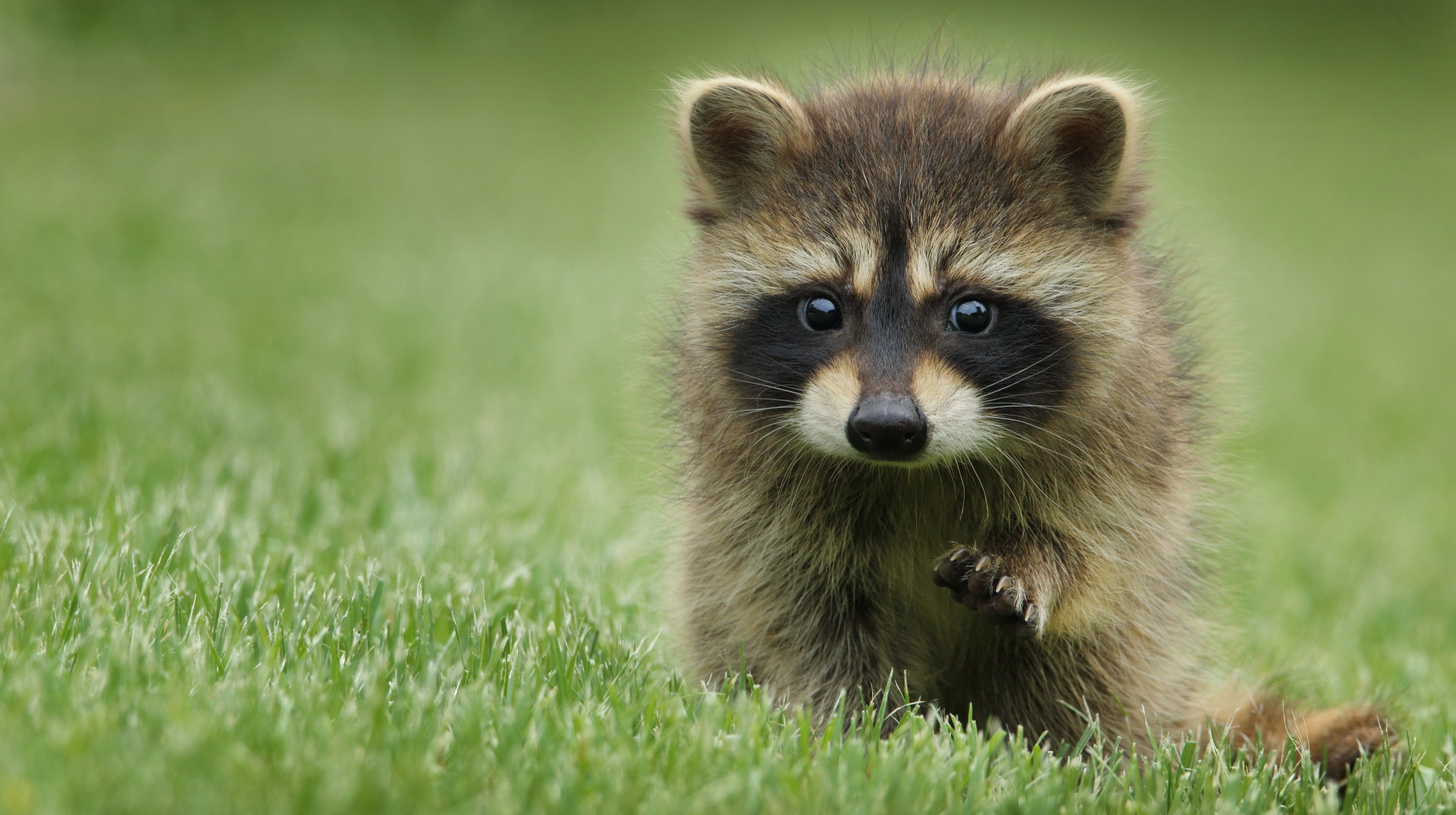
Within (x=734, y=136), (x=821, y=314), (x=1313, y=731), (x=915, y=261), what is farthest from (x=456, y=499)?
(x=1313, y=731)

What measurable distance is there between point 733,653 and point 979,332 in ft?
3.61

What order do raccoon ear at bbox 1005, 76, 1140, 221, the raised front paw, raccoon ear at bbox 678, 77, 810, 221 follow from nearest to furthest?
1. the raised front paw
2. raccoon ear at bbox 1005, 76, 1140, 221
3. raccoon ear at bbox 678, 77, 810, 221

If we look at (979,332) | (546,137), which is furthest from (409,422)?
(546,137)

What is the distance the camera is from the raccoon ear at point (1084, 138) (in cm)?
312

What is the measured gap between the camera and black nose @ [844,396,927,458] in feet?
8.96

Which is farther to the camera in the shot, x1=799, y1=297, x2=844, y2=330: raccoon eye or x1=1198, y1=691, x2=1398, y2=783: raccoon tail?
x1=1198, y1=691, x2=1398, y2=783: raccoon tail

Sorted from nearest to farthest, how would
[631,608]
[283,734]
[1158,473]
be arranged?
[283,734] → [1158,473] → [631,608]

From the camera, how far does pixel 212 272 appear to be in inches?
360

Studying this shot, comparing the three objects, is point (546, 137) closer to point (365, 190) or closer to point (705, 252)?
point (365, 190)

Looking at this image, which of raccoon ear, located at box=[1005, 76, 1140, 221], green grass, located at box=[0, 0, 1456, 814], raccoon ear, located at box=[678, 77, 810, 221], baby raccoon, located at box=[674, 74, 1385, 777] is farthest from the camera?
raccoon ear, located at box=[678, 77, 810, 221]

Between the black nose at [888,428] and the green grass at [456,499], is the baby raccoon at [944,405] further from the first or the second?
the green grass at [456,499]

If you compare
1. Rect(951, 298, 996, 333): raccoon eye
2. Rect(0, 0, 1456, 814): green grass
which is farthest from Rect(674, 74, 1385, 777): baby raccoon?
Rect(0, 0, 1456, 814): green grass

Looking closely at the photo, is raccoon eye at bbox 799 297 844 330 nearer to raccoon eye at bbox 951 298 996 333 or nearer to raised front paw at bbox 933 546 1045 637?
raccoon eye at bbox 951 298 996 333

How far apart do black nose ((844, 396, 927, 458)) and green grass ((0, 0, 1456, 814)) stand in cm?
58
